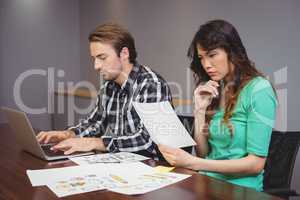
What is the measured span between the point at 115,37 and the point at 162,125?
77cm

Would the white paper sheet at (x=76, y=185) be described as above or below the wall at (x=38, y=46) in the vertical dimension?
below

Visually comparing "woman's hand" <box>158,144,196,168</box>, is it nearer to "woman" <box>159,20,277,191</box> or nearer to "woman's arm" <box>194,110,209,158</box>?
"woman" <box>159,20,277,191</box>

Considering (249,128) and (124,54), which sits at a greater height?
(124,54)

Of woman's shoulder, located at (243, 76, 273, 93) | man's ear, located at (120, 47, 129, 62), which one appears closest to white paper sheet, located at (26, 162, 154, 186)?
woman's shoulder, located at (243, 76, 273, 93)

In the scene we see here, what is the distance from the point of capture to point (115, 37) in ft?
6.49

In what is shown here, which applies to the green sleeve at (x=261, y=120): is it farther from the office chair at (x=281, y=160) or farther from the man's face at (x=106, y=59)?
the man's face at (x=106, y=59)

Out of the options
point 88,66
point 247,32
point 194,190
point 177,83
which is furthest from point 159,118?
point 88,66

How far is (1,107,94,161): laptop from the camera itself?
59.4 inches

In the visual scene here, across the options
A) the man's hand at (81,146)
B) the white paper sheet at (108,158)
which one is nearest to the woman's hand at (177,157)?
the white paper sheet at (108,158)

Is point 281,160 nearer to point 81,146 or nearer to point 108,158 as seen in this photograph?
point 108,158

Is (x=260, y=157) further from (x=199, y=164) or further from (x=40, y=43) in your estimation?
(x=40, y=43)

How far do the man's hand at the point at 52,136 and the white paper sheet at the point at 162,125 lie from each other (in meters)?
0.67

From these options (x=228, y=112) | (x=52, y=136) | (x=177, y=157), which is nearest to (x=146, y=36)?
(x=52, y=136)

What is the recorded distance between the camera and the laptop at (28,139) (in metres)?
1.51
